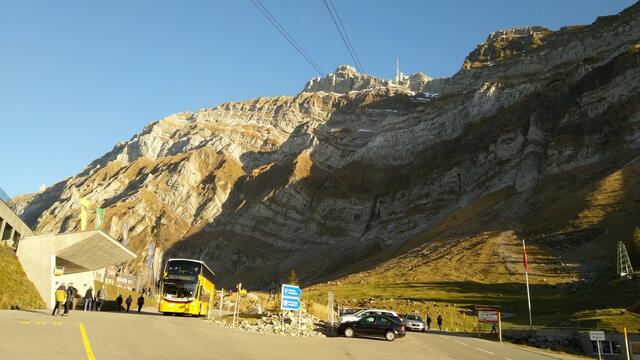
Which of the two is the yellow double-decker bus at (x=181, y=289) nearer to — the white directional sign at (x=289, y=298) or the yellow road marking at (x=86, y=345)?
the white directional sign at (x=289, y=298)

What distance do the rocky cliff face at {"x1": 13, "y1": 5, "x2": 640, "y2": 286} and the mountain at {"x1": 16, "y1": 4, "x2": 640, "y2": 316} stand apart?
0.48 metres

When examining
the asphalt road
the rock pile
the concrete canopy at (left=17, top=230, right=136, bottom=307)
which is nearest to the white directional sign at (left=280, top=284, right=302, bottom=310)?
the rock pile

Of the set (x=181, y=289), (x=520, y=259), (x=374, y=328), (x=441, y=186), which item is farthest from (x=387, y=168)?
(x=374, y=328)

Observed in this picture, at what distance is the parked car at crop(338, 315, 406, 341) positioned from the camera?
2730 centimetres

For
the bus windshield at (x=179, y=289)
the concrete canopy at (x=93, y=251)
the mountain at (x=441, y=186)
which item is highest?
the mountain at (x=441, y=186)

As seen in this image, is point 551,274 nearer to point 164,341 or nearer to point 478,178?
point 478,178

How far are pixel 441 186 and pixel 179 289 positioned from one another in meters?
107

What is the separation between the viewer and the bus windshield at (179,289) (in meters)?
34.1

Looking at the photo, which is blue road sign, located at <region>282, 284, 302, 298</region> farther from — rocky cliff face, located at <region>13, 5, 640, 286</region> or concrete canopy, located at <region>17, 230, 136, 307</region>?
rocky cliff face, located at <region>13, 5, 640, 286</region>

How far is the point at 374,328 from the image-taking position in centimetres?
2762

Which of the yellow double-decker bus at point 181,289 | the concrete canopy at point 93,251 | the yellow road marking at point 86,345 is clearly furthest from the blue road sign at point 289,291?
the concrete canopy at point 93,251

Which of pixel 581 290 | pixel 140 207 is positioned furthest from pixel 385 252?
pixel 140 207

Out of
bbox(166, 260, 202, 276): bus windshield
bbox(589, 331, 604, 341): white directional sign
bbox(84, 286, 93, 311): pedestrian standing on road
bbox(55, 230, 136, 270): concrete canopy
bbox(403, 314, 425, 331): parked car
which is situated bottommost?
bbox(403, 314, 425, 331): parked car

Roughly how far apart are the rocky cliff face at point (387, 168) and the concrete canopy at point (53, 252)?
2806 inches
